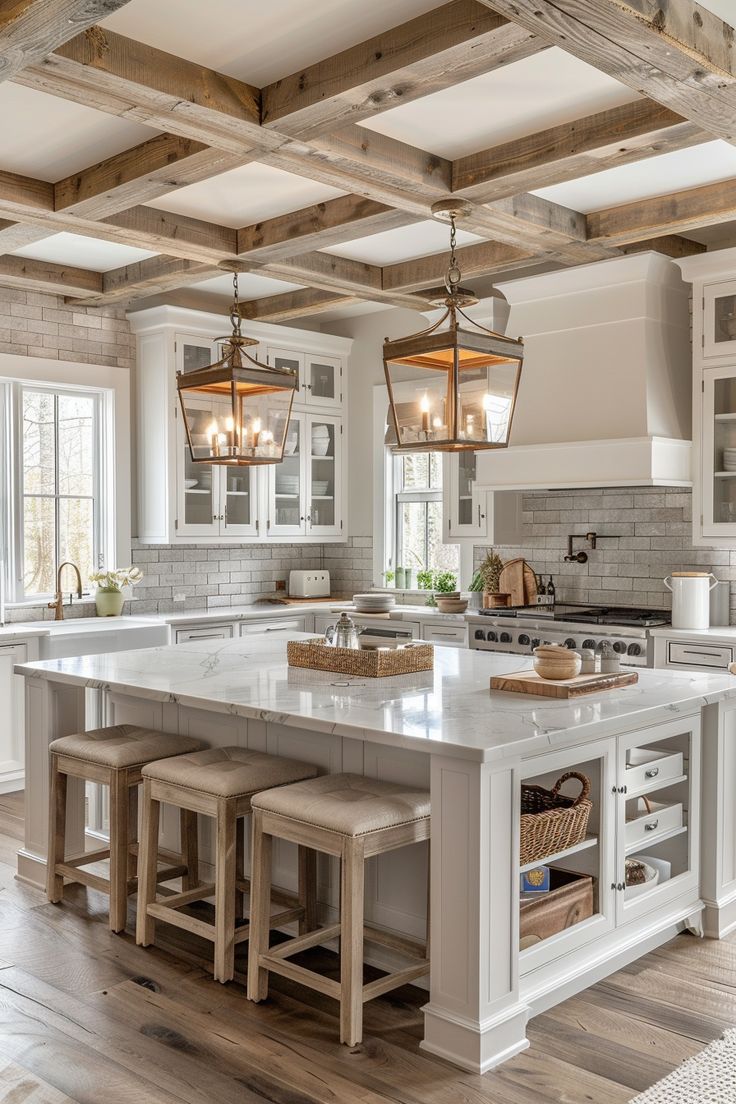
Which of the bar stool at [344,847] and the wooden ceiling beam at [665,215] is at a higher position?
the wooden ceiling beam at [665,215]

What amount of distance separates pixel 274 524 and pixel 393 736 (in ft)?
14.4

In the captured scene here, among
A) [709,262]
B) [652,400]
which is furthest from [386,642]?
[709,262]

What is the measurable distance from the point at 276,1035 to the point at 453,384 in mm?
1985

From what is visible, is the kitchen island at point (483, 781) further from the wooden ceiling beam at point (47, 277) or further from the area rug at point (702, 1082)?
Answer: the wooden ceiling beam at point (47, 277)

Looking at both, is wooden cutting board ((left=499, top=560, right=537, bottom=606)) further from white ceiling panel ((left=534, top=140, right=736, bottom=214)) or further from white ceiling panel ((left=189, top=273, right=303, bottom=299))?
white ceiling panel ((left=534, top=140, right=736, bottom=214))

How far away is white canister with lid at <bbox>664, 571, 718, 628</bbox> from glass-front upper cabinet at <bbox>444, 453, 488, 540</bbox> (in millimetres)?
1415

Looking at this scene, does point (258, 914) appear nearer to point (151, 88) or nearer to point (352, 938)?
point (352, 938)

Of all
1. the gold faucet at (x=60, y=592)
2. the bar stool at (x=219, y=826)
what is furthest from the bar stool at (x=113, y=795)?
the gold faucet at (x=60, y=592)

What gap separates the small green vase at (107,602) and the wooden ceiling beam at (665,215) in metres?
3.53

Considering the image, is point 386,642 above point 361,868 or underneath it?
above

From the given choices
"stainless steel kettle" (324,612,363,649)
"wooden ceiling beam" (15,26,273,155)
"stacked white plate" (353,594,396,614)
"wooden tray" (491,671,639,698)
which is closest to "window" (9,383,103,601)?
"stacked white plate" (353,594,396,614)

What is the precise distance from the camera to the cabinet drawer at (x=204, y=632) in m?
6.32

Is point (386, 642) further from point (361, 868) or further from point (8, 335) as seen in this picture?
point (8, 335)

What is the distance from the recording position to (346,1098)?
2516 mm
